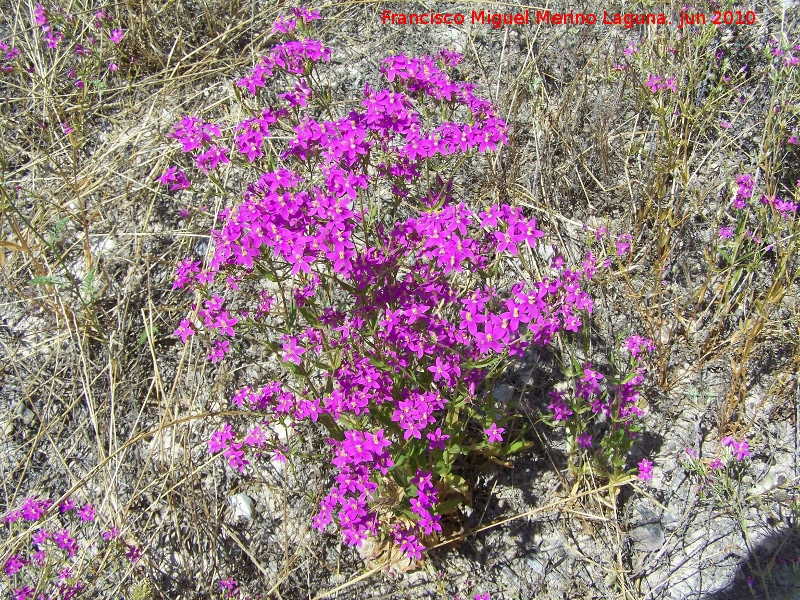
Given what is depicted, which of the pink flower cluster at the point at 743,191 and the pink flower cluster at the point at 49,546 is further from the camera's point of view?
the pink flower cluster at the point at 743,191

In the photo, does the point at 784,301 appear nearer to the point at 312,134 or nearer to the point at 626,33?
the point at 626,33

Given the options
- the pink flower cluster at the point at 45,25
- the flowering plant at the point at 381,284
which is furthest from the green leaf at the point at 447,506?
the pink flower cluster at the point at 45,25

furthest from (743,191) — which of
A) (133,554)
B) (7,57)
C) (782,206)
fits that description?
(7,57)

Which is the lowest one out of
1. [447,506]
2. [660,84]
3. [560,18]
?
[447,506]

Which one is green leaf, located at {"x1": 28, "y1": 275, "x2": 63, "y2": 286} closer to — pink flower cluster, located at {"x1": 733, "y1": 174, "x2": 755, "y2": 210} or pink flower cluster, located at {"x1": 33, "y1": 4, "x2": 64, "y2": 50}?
pink flower cluster, located at {"x1": 33, "y1": 4, "x2": 64, "y2": 50}

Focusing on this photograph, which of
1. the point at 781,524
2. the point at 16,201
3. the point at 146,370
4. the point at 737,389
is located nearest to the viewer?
the point at 781,524

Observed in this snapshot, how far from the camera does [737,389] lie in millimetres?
3475

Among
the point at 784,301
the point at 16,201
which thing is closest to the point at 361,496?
the point at 784,301

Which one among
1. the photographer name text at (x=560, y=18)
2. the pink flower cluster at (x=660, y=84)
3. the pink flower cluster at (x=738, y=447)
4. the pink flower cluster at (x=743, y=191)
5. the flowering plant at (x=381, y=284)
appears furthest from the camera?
the photographer name text at (x=560, y=18)

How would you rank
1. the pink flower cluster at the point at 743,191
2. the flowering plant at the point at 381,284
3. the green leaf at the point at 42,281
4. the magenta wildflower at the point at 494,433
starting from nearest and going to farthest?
the flowering plant at the point at 381,284 → the magenta wildflower at the point at 494,433 → the pink flower cluster at the point at 743,191 → the green leaf at the point at 42,281

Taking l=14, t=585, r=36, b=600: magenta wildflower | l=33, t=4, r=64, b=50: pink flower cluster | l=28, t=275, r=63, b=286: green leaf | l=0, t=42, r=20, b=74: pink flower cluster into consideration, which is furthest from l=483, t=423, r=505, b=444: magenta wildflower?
l=0, t=42, r=20, b=74: pink flower cluster

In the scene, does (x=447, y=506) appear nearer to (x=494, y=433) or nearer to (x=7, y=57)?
(x=494, y=433)

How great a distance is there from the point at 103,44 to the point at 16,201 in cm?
148

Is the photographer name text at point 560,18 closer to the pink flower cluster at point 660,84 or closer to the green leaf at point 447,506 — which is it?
the pink flower cluster at point 660,84
